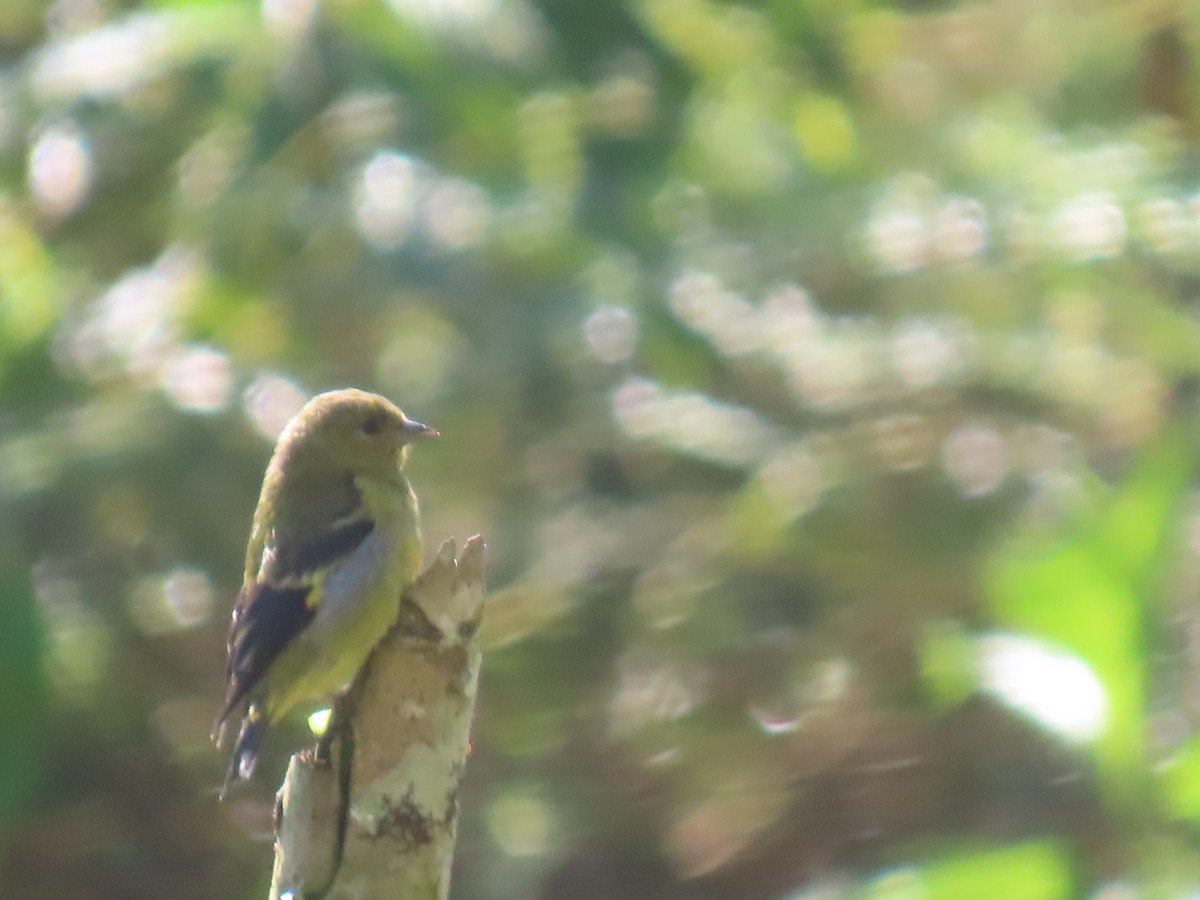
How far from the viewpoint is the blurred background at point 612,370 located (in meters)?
4.68

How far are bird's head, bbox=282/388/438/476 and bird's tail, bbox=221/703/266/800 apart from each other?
647 millimetres

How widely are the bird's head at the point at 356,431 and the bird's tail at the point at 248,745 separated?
2.12ft

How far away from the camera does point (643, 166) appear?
4969mm

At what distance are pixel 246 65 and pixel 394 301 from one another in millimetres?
849

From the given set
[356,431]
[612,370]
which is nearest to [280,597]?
[356,431]

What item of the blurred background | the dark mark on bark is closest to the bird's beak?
the blurred background

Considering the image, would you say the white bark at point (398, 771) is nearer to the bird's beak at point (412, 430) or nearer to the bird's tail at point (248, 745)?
the bird's tail at point (248, 745)

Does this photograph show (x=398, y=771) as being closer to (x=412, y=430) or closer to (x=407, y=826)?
(x=407, y=826)

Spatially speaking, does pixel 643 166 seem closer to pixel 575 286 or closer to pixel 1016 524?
pixel 575 286

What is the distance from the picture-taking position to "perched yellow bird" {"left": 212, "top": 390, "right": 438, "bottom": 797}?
379 centimetres

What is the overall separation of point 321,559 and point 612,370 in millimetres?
1710

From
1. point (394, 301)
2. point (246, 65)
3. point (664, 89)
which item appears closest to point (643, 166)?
point (664, 89)

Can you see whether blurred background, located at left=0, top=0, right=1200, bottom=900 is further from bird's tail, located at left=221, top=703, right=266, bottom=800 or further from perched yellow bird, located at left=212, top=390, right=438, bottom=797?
bird's tail, located at left=221, top=703, right=266, bottom=800

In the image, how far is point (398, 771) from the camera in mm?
2504
